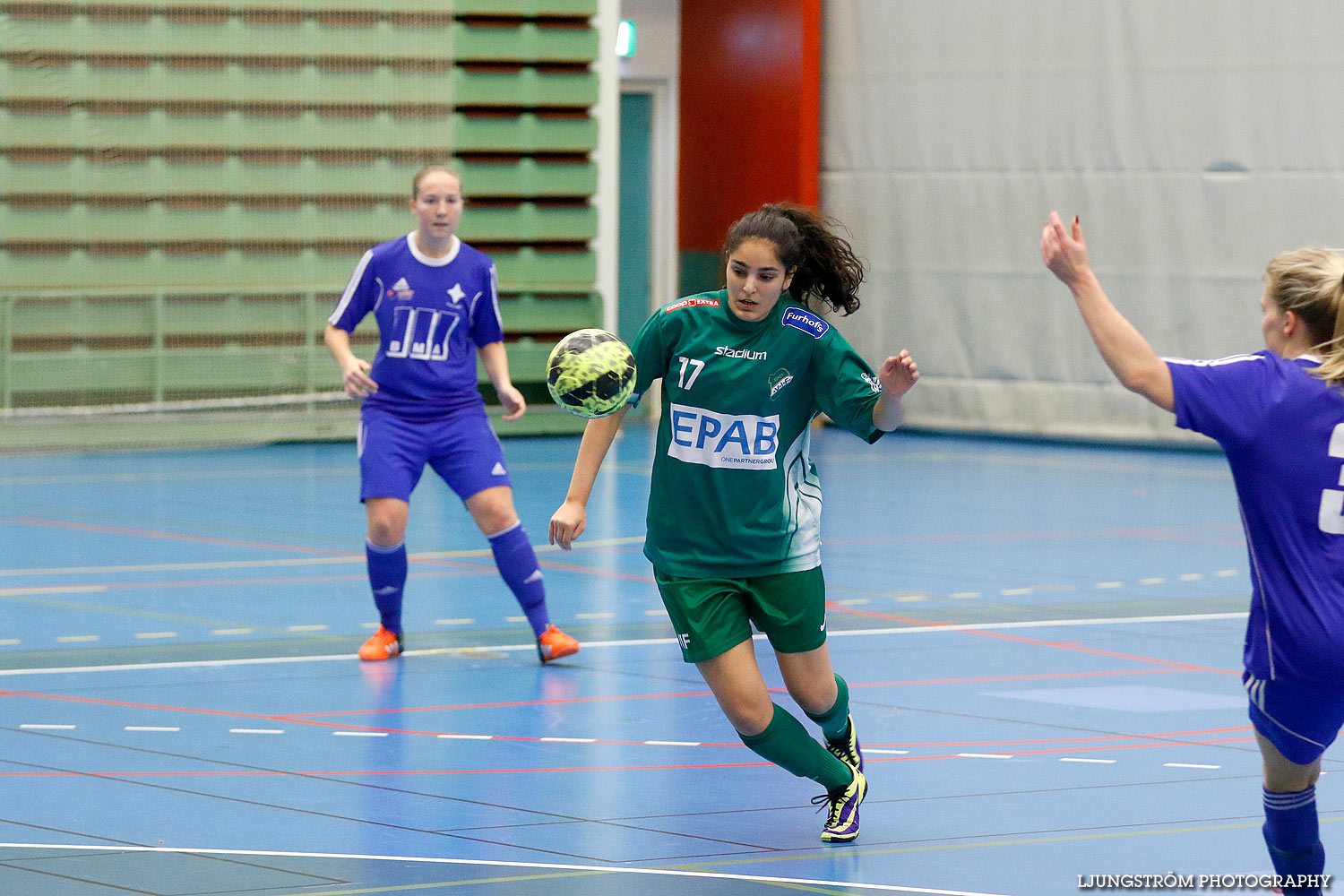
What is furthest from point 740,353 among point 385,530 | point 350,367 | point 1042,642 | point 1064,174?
point 1064,174

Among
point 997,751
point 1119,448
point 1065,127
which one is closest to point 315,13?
point 1065,127

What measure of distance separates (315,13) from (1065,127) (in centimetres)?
694

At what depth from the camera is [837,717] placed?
222 inches

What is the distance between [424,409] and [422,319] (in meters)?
0.36

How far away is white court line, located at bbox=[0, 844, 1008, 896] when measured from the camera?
4.91 m

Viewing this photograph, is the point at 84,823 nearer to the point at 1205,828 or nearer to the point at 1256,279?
the point at 1205,828

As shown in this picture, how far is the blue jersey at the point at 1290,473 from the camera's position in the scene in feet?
13.5

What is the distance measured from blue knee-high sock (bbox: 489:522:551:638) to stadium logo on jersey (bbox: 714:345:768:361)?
3.08m

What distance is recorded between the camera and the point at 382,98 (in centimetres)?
1825

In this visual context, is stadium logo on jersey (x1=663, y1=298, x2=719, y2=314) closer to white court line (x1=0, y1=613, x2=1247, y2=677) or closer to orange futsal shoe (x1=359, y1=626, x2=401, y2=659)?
orange futsal shoe (x1=359, y1=626, x2=401, y2=659)

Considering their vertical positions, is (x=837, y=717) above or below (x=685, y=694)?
above

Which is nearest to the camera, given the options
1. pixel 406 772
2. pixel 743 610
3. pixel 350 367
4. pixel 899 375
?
pixel 899 375

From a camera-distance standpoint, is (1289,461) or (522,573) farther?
(522,573)

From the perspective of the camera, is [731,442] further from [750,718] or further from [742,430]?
[750,718]
